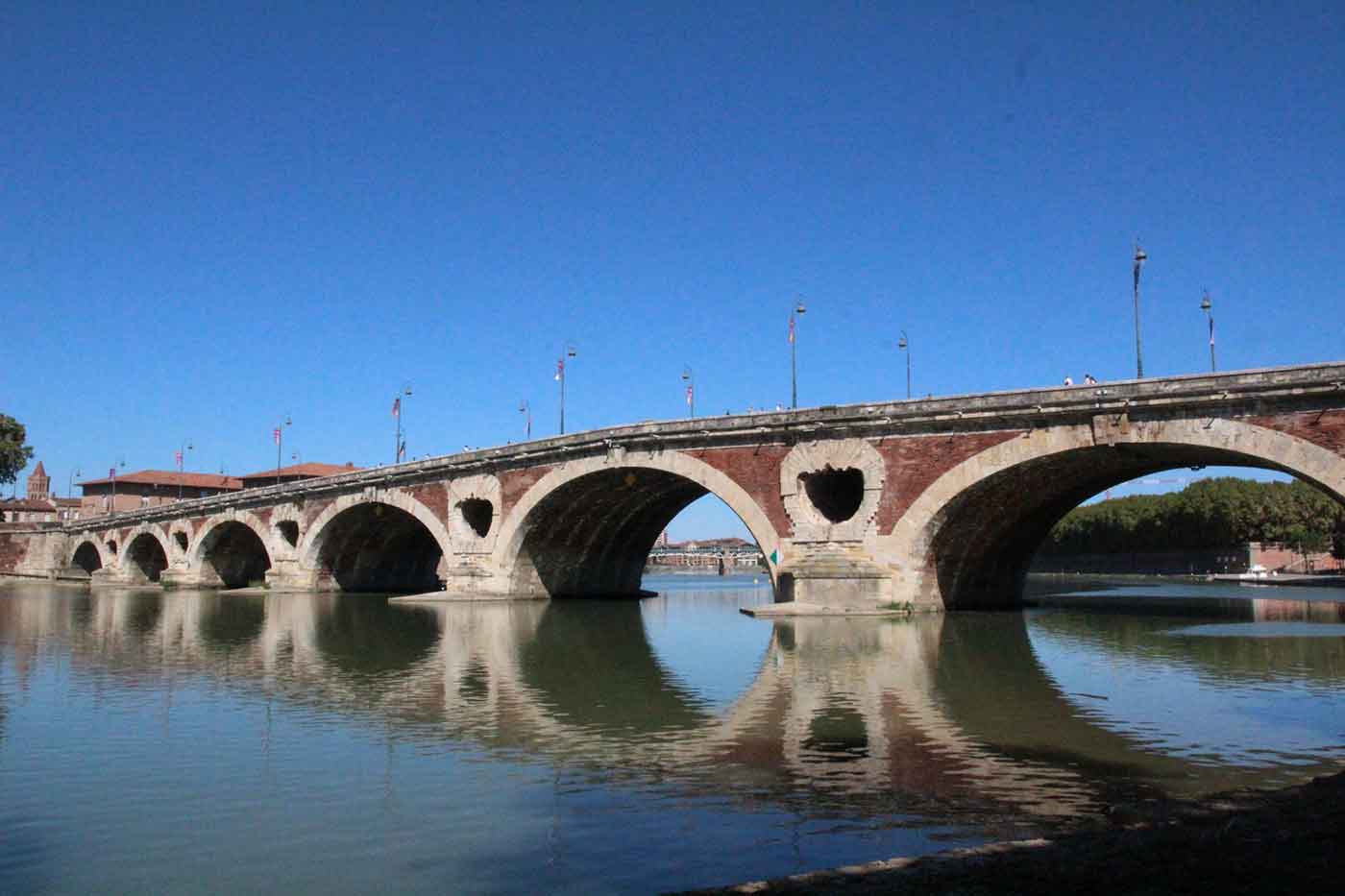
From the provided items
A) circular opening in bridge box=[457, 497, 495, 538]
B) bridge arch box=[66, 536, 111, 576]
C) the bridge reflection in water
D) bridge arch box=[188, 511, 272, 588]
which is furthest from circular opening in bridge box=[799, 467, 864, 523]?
bridge arch box=[66, 536, 111, 576]

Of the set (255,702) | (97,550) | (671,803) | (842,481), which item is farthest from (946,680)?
(97,550)

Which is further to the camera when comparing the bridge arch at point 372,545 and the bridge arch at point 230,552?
the bridge arch at point 230,552

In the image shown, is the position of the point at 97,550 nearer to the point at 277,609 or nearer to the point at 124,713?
the point at 277,609

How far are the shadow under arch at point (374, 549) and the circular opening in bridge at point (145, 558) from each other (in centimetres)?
2295

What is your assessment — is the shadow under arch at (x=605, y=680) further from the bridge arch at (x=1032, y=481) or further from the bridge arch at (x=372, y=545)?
the bridge arch at (x=372, y=545)

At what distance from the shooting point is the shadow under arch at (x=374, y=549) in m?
60.4

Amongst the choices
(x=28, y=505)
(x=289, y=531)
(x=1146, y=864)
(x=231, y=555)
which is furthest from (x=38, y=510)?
(x=1146, y=864)

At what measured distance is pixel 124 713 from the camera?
55.1ft

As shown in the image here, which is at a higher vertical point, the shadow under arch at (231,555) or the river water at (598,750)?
the shadow under arch at (231,555)

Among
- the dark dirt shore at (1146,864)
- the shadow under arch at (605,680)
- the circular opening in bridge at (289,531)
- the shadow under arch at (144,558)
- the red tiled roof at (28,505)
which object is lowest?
the shadow under arch at (605,680)

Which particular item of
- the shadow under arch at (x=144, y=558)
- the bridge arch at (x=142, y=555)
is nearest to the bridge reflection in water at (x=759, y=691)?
the bridge arch at (x=142, y=555)

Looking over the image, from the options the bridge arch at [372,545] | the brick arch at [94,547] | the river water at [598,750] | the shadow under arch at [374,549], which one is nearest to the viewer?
the river water at [598,750]

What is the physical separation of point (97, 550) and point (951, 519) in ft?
259

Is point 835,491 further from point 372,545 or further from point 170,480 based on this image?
point 170,480
